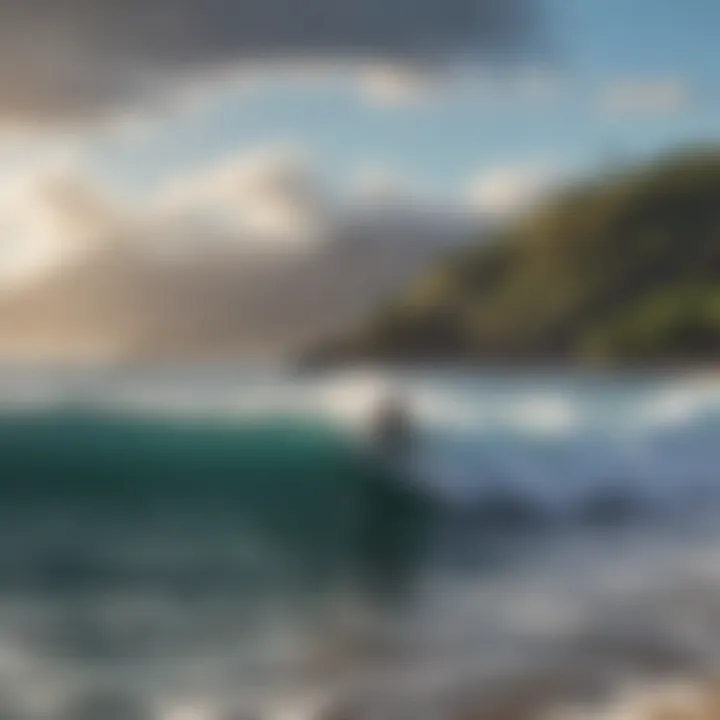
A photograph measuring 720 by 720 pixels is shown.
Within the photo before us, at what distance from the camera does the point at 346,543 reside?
958 millimetres

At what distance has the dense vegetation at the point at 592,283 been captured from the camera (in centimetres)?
99

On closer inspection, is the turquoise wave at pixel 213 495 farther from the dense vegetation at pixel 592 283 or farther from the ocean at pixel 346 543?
the dense vegetation at pixel 592 283

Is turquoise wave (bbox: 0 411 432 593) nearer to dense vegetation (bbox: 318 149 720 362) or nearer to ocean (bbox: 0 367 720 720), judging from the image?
ocean (bbox: 0 367 720 720)

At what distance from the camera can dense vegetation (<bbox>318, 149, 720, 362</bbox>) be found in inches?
38.9

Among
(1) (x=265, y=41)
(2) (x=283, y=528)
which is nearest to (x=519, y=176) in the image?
(1) (x=265, y=41)

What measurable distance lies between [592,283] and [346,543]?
33 cm

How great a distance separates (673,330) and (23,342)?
0.59m

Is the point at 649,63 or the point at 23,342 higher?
the point at 649,63

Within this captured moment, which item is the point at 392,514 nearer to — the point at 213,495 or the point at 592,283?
the point at 213,495

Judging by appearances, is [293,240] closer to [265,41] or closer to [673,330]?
[265,41]

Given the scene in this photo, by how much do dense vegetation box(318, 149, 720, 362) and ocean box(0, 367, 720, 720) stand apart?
0.10 ft

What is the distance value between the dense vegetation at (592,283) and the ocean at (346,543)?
0.03m

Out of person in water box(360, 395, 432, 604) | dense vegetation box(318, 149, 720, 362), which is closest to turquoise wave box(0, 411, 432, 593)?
person in water box(360, 395, 432, 604)

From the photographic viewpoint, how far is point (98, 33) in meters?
1.01
